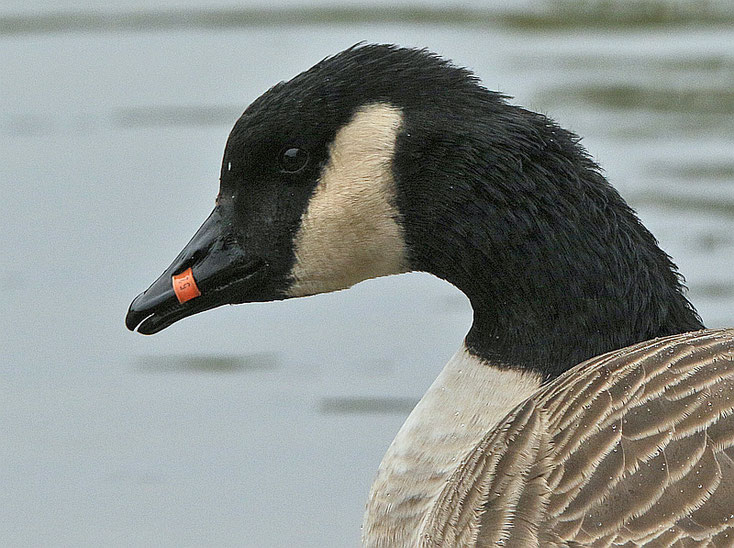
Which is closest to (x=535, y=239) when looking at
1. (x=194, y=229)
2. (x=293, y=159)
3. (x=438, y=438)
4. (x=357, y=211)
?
(x=357, y=211)

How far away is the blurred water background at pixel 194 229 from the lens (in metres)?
6.74

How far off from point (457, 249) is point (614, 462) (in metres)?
0.87

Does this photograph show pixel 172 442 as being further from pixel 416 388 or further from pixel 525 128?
pixel 525 128

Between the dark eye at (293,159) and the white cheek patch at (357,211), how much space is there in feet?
0.23

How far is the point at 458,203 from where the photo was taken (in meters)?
4.36

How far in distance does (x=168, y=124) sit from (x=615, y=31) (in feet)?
12.7

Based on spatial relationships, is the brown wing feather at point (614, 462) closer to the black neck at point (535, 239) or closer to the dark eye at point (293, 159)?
the black neck at point (535, 239)

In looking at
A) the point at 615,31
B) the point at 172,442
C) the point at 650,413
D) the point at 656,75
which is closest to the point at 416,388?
the point at 172,442

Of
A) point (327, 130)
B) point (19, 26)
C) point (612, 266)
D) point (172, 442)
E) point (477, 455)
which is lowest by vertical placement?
point (172, 442)

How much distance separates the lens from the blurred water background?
6.74m

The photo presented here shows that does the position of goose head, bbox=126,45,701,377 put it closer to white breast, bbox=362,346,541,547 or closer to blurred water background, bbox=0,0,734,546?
white breast, bbox=362,346,541,547

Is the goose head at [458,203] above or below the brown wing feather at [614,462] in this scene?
above

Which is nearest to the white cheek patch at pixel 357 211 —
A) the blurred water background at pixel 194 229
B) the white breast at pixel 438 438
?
the white breast at pixel 438 438

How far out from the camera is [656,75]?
36.3ft
